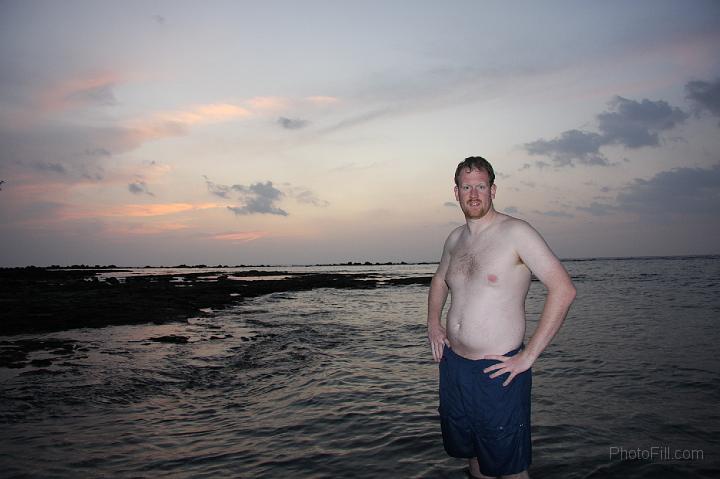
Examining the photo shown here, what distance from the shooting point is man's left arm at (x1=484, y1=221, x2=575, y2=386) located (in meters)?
3.25

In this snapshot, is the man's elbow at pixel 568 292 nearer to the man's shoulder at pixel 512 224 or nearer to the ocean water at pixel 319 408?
the man's shoulder at pixel 512 224

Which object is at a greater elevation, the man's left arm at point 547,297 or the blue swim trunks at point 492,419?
the man's left arm at point 547,297

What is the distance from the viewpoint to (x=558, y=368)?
10.4 m

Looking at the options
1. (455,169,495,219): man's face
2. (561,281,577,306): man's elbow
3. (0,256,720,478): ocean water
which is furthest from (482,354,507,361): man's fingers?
(0,256,720,478): ocean water

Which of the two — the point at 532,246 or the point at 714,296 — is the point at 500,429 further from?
the point at 714,296

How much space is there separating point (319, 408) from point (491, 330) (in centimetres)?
507

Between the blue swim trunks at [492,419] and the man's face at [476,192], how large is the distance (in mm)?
1247

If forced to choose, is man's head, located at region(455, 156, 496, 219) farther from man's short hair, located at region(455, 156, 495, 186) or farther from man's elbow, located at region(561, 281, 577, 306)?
man's elbow, located at region(561, 281, 577, 306)

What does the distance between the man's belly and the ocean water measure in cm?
234

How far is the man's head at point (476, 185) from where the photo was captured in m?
3.79

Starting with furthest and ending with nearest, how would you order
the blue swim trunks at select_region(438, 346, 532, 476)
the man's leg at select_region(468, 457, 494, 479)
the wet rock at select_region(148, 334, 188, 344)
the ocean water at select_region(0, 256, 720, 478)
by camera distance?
the wet rock at select_region(148, 334, 188, 344)
the ocean water at select_region(0, 256, 720, 478)
the man's leg at select_region(468, 457, 494, 479)
the blue swim trunks at select_region(438, 346, 532, 476)

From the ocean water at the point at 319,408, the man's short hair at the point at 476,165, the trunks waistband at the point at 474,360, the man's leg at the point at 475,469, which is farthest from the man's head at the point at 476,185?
the ocean water at the point at 319,408

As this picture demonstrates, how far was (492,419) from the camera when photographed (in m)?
3.54

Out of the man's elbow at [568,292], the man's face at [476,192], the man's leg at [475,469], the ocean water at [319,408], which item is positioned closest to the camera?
the man's elbow at [568,292]
